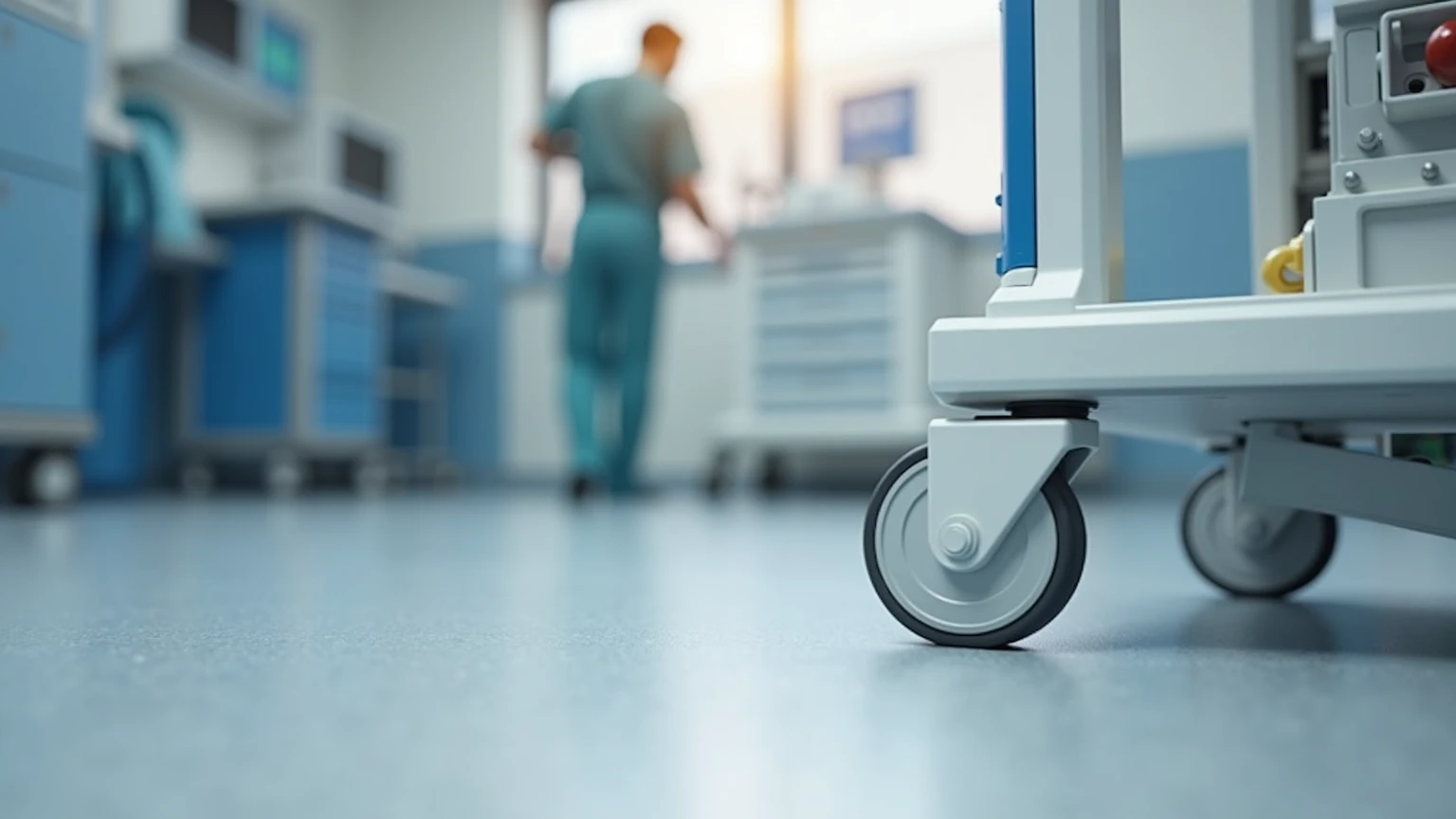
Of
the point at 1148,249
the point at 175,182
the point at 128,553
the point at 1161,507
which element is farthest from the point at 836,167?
the point at 1148,249

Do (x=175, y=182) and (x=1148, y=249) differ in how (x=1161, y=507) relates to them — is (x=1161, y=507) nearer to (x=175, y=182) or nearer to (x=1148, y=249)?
(x=1148, y=249)

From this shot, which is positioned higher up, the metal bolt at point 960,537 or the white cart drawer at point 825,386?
the white cart drawer at point 825,386

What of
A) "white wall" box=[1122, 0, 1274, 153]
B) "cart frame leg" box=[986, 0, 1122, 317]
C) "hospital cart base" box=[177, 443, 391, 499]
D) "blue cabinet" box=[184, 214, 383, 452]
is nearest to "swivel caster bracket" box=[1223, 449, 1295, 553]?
"white wall" box=[1122, 0, 1274, 153]

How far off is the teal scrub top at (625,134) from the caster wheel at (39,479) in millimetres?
1595

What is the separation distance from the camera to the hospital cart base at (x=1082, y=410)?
703 mm

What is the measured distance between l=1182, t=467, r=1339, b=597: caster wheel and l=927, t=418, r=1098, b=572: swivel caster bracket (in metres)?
0.52

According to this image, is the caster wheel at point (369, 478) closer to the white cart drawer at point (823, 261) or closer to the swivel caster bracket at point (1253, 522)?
the white cart drawer at point (823, 261)

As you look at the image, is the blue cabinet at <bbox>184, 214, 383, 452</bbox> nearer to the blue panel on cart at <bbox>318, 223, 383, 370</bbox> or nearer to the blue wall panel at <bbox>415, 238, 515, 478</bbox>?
the blue panel on cart at <bbox>318, 223, 383, 370</bbox>

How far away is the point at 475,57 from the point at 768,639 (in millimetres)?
5078

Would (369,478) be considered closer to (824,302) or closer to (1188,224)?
(824,302)

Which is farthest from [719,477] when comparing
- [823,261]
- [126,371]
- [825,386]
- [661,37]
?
[126,371]

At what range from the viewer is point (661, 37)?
135 inches

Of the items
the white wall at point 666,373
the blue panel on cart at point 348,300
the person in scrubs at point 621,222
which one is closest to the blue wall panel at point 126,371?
the blue panel on cart at point 348,300

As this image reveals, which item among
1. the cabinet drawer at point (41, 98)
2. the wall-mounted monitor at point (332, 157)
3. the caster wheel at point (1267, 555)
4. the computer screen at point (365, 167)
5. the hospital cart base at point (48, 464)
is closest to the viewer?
the caster wheel at point (1267, 555)
